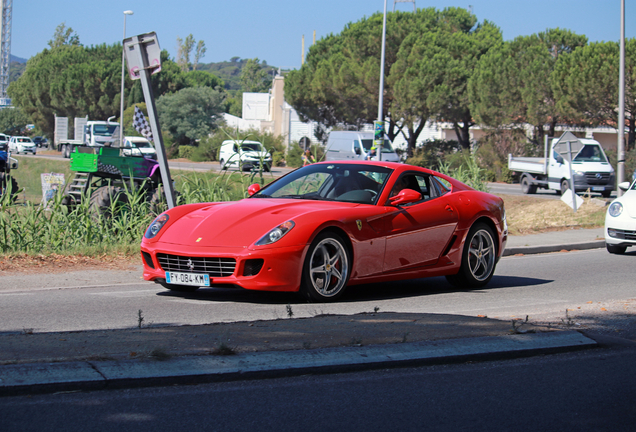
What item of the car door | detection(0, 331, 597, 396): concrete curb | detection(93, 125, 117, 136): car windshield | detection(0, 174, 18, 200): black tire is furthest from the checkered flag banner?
detection(93, 125, 117, 136): car windshield

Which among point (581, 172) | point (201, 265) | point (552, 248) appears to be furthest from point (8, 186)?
point (581, 172)

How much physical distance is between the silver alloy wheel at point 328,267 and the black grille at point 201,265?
2.56 feet

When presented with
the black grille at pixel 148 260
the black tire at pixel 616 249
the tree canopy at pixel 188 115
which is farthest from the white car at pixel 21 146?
the black grille at pixel 148 260

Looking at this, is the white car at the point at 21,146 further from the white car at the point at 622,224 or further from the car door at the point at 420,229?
the car door at the point at 420,229

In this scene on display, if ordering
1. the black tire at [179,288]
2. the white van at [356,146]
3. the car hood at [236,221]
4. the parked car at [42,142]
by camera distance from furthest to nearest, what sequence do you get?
the parked car at [42,142]
the white van at [356,146]
the black tire at [179,288]
the car hood at [236,221]

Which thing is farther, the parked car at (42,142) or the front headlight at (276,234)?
the parked car at (42,142)

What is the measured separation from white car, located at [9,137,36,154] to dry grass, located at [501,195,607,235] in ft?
166

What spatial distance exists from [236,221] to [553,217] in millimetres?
14160

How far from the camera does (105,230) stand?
474 inches

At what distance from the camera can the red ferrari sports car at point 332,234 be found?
704cm

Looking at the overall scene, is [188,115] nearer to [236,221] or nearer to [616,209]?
[616,209]

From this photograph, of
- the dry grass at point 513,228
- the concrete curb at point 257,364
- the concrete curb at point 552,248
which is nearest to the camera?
the concrete curb at point 257,364

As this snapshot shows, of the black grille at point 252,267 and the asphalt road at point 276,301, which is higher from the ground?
the black grille at point 252,267

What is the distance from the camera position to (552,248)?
552 inches
